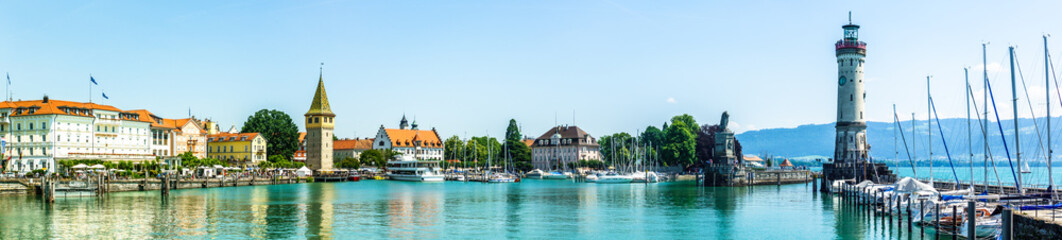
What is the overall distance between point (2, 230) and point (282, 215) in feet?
51.1

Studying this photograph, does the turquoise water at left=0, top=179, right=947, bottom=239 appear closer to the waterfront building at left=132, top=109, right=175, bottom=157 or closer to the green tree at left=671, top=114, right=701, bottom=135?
the waterfront building at left=132, top=109, right=175, bottom=157

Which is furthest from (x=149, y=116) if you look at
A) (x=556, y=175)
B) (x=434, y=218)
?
(x=434, y=218)

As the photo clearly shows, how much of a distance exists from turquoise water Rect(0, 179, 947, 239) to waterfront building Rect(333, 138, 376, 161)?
96.1 m

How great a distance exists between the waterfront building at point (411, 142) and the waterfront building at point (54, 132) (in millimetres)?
69506

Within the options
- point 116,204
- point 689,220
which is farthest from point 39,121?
point 689,220

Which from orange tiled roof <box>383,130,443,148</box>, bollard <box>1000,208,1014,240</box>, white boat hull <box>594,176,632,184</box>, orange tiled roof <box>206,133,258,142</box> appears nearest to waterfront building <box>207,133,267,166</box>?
orange tiled roof <box>206,133,258,142</box>

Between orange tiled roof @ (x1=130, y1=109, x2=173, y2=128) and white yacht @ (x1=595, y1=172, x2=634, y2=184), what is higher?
orange tiled roof @ (x1=130, y1=109, x2=173, y2=128)

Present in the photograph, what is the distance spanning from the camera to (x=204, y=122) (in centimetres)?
14838

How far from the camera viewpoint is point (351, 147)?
17075 centimetres

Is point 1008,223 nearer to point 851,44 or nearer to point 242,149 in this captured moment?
point 851,44

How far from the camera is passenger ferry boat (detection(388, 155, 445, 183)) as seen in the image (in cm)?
11994

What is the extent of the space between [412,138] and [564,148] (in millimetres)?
32567

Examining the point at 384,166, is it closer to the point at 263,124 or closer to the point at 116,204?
the point at 263,124

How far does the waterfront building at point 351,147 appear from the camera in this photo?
17012cm
